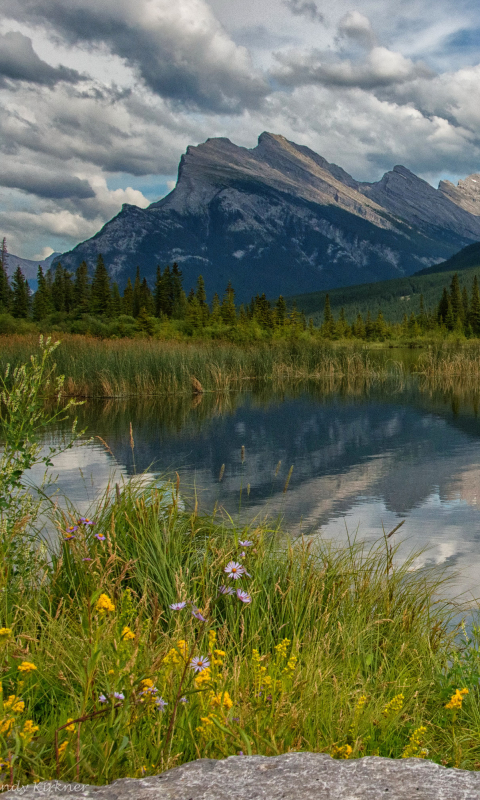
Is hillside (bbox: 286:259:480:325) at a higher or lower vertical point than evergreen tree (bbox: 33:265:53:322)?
higher

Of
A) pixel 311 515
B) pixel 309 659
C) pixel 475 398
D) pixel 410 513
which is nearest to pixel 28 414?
pixel 309 659

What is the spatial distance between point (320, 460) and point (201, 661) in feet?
34.3

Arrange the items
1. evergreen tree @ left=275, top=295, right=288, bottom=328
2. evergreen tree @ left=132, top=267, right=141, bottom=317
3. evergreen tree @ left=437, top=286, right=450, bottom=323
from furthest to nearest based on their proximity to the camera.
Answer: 1. evergreen tree @ left=437, top=286, right=450, bottom=323
2. evergreen tree @ left=132, top=267, right=141, bottom=317
3. evergreen tree @ left=275, top=295, right=288, bottom=328

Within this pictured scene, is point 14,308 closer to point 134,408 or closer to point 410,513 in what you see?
point 134,408

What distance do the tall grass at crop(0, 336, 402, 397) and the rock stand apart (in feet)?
63.2

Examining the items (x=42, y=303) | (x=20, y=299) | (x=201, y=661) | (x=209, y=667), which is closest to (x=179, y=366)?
(x=209, y=667)

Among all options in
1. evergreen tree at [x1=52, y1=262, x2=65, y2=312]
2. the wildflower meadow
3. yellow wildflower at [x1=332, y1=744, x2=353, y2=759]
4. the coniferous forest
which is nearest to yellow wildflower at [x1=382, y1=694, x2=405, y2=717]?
the wildflower meadow

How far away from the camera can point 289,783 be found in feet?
5.10

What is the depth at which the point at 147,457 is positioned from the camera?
12.6 meters

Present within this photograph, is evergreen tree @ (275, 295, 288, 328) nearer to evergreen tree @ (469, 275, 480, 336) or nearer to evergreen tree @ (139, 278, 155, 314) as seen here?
evergreen tree @ (139, 278, 155, 314)

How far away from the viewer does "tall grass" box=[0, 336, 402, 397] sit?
76.4ft

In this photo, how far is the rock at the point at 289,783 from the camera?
1.50m

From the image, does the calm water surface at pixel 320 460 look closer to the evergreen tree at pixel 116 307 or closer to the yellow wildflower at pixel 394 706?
the yellow wildflower at pixel 394 706

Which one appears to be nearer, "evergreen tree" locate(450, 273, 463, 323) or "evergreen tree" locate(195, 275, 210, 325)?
"evergreen tree" locate(195, 275, 210, 325)
